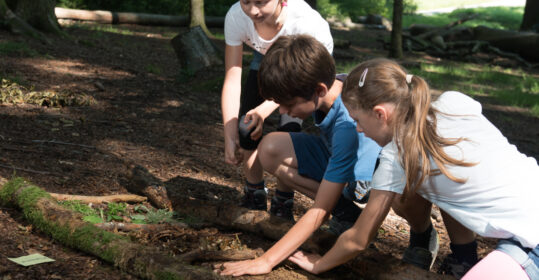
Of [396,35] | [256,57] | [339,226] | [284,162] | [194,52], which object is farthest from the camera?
[396,35]

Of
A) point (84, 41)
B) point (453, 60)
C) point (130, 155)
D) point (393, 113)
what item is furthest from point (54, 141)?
point (453, 60)

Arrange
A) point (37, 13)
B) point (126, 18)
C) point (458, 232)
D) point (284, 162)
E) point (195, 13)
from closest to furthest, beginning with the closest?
point (458, 232) → point (284, 162) → point (37, 13) → point (195, 13) → point (126, 18)

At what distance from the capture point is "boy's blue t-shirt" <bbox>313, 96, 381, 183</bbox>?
8.30ft

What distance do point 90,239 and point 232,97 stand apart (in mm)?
1265

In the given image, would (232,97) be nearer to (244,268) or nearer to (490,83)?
(244,268)

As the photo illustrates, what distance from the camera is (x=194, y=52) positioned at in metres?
7.59

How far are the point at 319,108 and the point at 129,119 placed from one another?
9.41 feet

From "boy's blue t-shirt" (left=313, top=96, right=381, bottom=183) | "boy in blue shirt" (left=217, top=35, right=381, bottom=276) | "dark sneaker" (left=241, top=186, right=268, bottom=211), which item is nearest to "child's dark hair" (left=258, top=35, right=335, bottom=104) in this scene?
"boy in blue shirt" (left=217, top=35, right=381, bottom=276)

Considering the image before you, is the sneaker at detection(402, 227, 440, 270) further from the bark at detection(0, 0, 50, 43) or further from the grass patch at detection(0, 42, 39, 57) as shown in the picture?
the bark at detection(0, 0, 50, 43)

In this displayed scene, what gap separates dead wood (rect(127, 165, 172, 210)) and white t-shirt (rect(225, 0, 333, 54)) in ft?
3.12

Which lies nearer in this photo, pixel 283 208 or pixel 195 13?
pixel 283 208

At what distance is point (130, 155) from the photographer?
13.3ft

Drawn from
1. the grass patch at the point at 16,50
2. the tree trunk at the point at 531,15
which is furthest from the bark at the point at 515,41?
the grass patch at the point at 16,50

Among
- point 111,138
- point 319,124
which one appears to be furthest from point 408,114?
point 111,138
